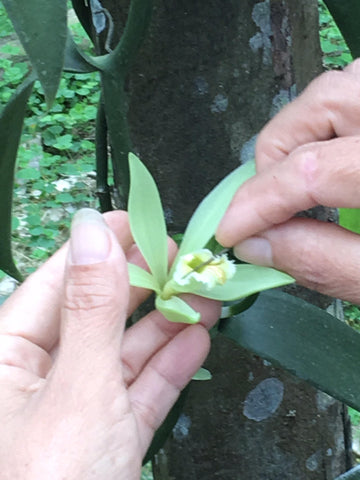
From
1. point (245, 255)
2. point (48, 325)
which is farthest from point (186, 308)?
point (48, 325)

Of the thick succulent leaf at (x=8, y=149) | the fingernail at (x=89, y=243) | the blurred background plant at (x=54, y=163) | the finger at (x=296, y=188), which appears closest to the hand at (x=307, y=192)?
the finger at (x=296, y=188)

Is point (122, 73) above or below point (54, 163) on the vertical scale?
above

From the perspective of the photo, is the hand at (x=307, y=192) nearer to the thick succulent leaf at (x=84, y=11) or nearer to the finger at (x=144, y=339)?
the finger at (x=144, y=339)

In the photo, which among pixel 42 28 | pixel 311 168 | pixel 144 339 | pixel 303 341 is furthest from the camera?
pixel 144 339

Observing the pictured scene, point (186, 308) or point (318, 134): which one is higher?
point (318, 134)

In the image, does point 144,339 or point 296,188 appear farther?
point 144,339

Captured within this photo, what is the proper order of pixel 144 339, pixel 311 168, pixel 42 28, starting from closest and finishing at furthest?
pixel 42 28, pixel 311 168, pixel 144 339

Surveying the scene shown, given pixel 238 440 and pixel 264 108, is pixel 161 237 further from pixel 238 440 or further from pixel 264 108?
pixel 238 440

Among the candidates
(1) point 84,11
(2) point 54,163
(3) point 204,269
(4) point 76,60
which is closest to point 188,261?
(3) point 204,269

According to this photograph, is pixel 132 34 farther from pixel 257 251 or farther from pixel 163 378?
pixel 163 378
